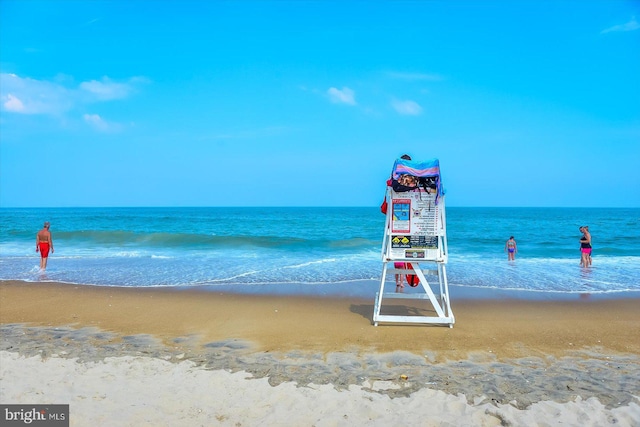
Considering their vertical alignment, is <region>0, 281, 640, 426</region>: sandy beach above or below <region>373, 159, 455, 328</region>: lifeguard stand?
below

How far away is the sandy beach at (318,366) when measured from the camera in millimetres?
4133

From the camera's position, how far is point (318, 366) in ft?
17.6

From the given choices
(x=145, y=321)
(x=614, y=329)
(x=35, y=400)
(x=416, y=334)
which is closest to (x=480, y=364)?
(x=416, y=334)

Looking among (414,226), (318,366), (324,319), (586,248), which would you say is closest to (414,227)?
(414,226)

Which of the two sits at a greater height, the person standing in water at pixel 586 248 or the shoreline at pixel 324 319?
the person standing in water at pixel 586 248

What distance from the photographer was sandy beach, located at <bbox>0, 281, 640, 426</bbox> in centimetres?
413

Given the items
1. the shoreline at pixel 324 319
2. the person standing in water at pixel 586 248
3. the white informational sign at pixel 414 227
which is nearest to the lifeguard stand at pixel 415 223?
the white informational sign at pixel 414 227

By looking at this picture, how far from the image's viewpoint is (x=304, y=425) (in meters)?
3.90

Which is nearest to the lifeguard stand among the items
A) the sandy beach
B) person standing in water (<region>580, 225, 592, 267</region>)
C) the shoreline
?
the shoreline

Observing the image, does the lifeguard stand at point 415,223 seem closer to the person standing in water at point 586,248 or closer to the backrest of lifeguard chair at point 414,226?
the backrest of lifeguard chair at point 414,226

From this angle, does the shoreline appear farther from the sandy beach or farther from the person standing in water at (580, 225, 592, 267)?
the person standing in water at (580, 225, 592, 267)

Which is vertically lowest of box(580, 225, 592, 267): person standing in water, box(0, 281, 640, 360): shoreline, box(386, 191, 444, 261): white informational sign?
box(0, 281, 640, 360): shoreline

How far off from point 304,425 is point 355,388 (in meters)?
0.90

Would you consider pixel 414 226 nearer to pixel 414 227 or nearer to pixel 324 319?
pixel 414 227
